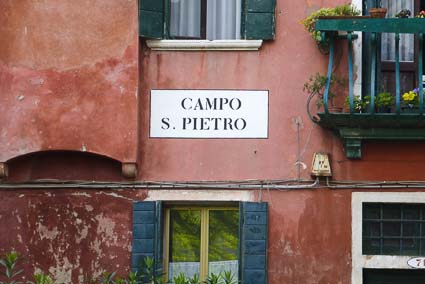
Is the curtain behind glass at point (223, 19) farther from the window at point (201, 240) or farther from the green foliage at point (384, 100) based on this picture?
the window at point (201, 240)

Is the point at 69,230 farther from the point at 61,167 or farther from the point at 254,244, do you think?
the point at 254,244

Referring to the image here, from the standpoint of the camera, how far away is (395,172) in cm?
1071

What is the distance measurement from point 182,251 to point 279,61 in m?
2.41

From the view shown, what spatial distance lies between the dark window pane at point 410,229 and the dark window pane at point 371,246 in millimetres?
317

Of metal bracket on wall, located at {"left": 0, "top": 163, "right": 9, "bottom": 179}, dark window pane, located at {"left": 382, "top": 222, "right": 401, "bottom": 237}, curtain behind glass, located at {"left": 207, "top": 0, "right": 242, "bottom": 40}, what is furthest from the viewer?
curtain behind glass, located at {"left": 207, "top": 0, "right": 242, "bottom": 40}

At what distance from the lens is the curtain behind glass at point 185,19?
36.5 ft

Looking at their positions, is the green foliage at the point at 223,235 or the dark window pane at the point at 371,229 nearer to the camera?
the dark window pane at the point at 371,229

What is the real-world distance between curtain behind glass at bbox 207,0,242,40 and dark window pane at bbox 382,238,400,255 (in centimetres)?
285

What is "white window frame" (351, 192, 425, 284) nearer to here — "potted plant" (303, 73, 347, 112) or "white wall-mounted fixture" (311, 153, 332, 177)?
"white wall-mounted fixture" (311, 153, 332, 177)

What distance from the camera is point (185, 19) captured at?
1115 cm

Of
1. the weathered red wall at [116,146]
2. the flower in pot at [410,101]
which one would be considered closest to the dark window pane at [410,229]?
the weathered red wall at [116,146]

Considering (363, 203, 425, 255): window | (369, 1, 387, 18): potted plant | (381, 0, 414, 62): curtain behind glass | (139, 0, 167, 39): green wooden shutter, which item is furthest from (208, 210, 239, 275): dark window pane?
(369, 1, 387, 18): potted plant

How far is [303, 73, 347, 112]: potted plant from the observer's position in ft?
35.1

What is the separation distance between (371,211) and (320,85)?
1519 millimetres
